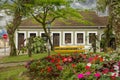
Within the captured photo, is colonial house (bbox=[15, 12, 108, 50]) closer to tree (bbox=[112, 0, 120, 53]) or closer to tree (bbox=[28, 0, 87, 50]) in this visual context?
tree (bbox=[28, 0, 87, 50])

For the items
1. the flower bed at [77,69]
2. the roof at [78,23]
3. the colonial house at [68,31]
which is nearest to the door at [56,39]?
the colonial house at [68,31]

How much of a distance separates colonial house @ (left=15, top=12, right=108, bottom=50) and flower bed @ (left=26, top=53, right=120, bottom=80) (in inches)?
1268

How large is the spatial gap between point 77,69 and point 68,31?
118 ft

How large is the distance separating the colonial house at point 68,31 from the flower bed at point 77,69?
3220 cm

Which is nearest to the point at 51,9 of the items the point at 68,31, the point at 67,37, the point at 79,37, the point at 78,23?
the point at 78,23

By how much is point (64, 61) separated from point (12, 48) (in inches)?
615

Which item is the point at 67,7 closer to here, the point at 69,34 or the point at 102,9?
the point at 102,9

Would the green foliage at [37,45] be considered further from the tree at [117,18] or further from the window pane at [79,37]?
the tree at [117,18]

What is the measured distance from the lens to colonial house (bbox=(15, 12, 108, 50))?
45250mm

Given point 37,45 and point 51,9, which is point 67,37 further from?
point 51,9

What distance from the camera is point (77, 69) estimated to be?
393 inches

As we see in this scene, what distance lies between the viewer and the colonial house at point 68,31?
4525cm

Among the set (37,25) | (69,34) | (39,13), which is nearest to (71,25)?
(69,34)

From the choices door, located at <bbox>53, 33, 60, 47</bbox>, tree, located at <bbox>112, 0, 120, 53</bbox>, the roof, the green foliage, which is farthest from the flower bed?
door, located at <bbox>53, 33, 60, 47</bbox>
